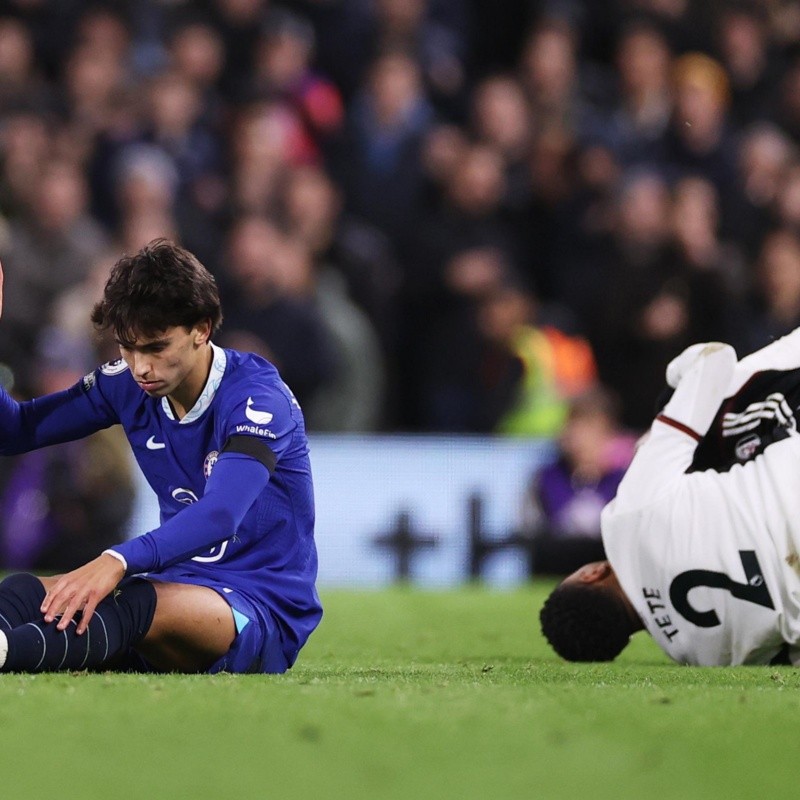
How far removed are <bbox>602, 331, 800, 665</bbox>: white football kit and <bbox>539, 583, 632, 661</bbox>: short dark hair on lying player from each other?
3.9 inches

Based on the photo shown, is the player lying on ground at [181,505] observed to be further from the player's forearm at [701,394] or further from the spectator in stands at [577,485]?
the spectator in stands at [577,485]

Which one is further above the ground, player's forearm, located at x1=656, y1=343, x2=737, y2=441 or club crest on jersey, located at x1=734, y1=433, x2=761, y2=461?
player's forearm, located at x1=656, y1=343, x2=737, y2=441

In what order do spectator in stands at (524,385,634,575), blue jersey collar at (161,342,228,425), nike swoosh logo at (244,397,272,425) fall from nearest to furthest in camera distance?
nike swoosh logo at (244,397,272,425), blue jersey collar at (161,342,228,425), spectator in stands at (524,385,634,575)

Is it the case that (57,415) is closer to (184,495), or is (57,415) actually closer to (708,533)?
(184,495)

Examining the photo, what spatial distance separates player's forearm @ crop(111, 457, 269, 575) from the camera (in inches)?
159

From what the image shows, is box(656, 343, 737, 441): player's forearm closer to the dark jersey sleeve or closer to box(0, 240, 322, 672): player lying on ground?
box(0, 240, 322, 672): player lying on ground

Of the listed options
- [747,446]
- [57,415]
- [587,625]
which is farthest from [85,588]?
[747,446]

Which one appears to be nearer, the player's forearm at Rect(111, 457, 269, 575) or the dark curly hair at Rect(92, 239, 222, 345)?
the player's forearm at Rect(111, 457, 269, 575)

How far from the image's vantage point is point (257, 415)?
14.4 ft

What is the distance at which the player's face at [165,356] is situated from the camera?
4.29 meters

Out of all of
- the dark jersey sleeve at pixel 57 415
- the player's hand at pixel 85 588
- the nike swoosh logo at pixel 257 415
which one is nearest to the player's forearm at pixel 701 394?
Result: the nike swoosh logo at pixel 257 415

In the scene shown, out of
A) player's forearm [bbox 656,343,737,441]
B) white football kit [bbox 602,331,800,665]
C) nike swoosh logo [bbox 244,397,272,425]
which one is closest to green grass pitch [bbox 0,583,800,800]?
white football kit [bbox 602,331,800,665]

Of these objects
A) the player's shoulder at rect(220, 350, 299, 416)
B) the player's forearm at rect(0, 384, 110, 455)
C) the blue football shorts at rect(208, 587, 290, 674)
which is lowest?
the blue football shorts at rect(208, 587, 290, 674)

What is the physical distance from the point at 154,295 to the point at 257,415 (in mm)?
442
